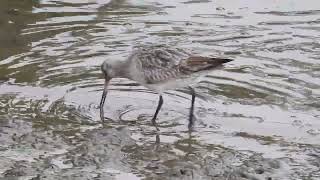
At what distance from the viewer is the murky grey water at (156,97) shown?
671 centimetres

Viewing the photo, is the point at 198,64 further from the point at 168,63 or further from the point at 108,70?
the point at 108,70

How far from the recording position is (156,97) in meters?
8.59

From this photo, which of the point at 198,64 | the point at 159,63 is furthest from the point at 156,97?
the point at 198,64

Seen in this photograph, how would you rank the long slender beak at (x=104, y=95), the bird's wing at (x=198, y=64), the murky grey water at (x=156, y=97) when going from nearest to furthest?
the murky grey water at (x=156, y=97), the bird's wing at (x=198, y=64), the long slender beak at (x=104, y=95)

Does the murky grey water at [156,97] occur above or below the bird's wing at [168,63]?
below

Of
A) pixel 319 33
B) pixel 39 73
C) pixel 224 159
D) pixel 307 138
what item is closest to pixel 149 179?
pixel 224 159

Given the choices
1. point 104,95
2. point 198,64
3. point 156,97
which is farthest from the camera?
point 156,97

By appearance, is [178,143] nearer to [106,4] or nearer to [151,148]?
[151,148]

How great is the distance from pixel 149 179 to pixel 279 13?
5.91m

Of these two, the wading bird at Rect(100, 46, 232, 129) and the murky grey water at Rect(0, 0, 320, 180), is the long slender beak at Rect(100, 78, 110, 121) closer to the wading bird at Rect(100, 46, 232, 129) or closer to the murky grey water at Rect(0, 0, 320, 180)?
the wading bird at Rect(100, 46, 232, 129)

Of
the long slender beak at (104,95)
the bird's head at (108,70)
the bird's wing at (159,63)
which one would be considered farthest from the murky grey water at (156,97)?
the bird's wing at (159,63)

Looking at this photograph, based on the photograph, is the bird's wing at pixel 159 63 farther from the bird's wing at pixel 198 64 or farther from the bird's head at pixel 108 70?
the bird's head at pixel 108 70

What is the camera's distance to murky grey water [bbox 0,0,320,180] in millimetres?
6711

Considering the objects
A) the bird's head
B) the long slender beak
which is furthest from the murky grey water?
the bird's head
